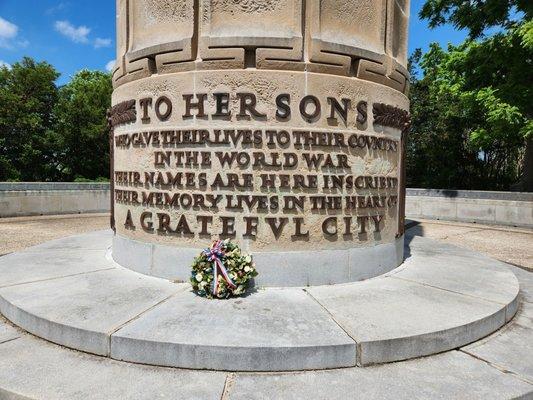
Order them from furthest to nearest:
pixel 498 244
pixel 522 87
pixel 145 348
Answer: pixel 522 87 < pixel 498 244 < pixel 145 348

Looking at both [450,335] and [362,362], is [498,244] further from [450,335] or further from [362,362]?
[362,362]

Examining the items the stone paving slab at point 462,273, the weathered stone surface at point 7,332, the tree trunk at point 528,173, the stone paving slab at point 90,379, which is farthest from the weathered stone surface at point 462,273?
the tree trunk at point 528,173

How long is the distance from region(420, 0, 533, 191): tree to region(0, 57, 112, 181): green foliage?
20764 millimetres

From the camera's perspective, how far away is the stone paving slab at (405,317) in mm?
3875

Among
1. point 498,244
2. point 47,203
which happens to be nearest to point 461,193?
point 498,244

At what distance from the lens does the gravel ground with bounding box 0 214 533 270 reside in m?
10.5

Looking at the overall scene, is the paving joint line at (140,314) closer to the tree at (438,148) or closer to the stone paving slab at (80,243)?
the stone paving slab at (80,243)

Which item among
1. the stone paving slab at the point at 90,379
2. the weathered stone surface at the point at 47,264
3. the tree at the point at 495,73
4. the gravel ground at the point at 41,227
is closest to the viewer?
the stone paving slab at the point at 90,379

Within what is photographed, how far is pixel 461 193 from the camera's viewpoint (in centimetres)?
1730

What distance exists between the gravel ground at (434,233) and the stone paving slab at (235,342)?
7.21 m

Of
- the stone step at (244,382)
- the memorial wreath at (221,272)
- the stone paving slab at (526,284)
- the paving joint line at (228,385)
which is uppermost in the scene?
the memorial wreath at (221,272)

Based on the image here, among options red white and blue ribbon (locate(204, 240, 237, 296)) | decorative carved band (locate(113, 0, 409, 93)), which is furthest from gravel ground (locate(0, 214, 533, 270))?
red white and blue ribbon (locate(204, 240, 237, 296))

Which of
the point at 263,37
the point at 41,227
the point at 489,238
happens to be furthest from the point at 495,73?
the point at 41,227

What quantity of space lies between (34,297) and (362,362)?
3983mm
